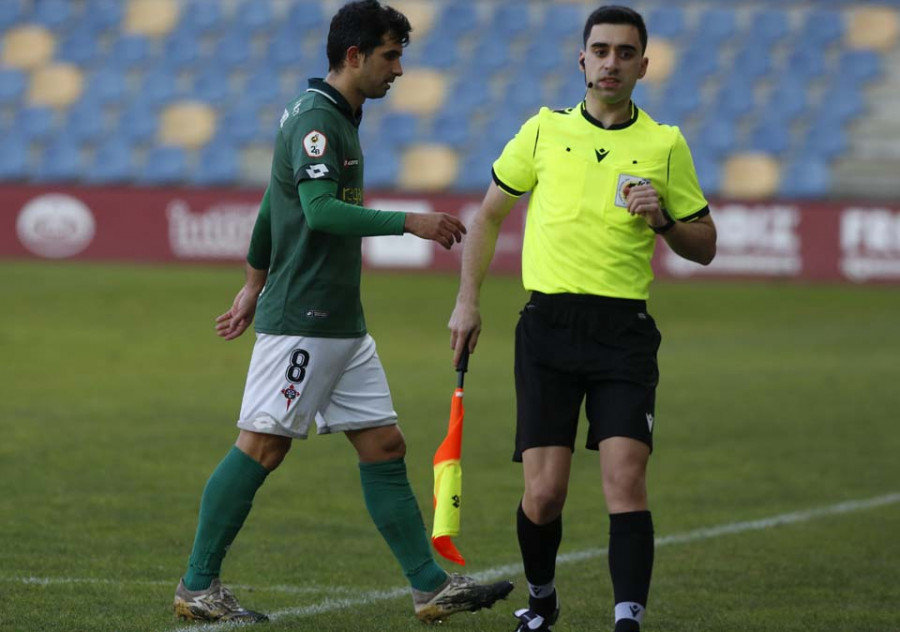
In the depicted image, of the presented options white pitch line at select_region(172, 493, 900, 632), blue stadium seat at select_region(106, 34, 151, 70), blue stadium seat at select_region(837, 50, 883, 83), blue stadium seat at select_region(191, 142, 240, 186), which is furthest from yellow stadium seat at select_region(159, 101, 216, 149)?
white pitch line at select_region(172, 493, 900, 632)

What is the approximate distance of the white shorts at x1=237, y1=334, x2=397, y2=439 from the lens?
5.28m

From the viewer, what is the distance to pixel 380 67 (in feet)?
17.4

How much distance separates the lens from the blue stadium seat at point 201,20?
88.4 ft

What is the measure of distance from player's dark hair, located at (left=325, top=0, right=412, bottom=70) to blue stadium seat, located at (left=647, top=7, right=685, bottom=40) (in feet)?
68.5

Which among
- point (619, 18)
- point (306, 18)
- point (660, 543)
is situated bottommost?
point (660, 543)

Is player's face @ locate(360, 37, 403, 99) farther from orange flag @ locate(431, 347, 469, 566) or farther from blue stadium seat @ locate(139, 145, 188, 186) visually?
blue stadium seat @ locate(139, 145, 188, 186)

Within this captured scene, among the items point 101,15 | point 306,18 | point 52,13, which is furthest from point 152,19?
point 306,18

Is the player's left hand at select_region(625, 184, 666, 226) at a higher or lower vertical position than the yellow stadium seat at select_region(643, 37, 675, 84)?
lower

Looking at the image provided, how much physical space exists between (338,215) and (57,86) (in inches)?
902

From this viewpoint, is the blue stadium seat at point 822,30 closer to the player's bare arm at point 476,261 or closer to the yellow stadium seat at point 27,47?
the yellow stadium seat at point 27,47

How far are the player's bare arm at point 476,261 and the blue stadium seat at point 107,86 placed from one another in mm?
22350

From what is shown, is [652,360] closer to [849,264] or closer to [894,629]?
[894,629]

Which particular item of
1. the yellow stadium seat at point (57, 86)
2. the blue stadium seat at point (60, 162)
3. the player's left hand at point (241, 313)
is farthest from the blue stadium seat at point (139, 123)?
the player's left hand at point (241, 313)

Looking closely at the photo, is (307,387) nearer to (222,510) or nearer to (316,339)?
(316,339)
